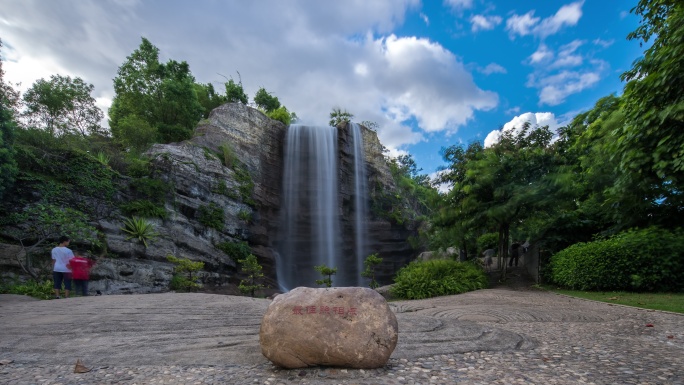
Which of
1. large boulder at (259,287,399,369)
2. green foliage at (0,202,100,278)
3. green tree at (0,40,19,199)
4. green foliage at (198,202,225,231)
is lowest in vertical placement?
large boulder at (259,287,399,369)

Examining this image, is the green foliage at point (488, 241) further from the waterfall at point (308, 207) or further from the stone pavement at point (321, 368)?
the stone pavement at point (321, 368)

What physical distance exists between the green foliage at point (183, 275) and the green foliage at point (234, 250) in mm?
2601

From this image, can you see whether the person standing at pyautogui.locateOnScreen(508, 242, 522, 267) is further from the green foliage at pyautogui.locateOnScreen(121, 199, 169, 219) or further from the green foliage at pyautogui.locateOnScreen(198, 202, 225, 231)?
the green foliage at pyautogui.locateOnScreen(121, 199, 169, 219)

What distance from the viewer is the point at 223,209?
16797 millimetres

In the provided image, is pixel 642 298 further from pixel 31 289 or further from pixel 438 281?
pixel 31 289

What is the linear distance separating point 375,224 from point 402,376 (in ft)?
64.1

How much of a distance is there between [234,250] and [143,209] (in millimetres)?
4257

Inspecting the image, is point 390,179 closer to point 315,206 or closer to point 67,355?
point 315,206

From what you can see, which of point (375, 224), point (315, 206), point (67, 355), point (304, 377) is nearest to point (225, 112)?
point (315, 206)

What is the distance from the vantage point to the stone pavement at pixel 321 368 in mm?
3314

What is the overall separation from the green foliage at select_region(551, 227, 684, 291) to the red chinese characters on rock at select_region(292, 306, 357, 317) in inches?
432

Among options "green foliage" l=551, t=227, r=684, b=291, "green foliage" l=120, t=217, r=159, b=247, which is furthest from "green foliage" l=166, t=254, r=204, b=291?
"green foliage" l=551, t=227, r=684, b=291

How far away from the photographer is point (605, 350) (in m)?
4.18

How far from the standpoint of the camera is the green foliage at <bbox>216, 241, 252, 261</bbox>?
51.7 feet
